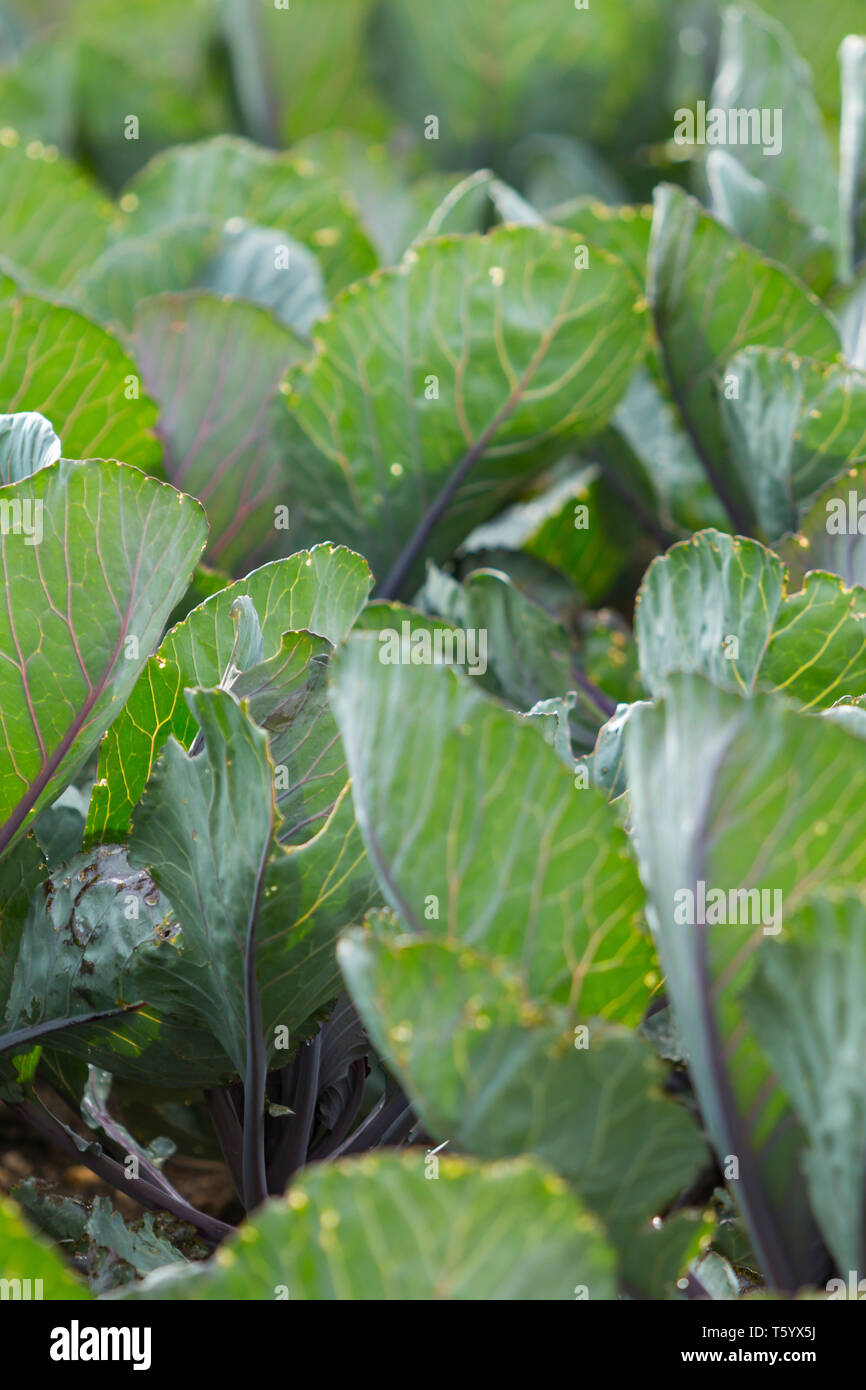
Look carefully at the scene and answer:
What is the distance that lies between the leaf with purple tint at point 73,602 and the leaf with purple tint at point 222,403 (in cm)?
31

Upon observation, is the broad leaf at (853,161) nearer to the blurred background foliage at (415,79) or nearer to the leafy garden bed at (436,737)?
the leafy garden bed at (436,737)

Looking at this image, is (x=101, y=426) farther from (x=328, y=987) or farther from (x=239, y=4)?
(x=239, y=4)

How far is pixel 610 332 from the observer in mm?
797

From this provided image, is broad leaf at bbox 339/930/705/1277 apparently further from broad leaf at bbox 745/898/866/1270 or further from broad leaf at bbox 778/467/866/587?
broad leaf at bbox 778/467/866/587

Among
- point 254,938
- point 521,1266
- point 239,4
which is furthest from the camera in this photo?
point 239,4

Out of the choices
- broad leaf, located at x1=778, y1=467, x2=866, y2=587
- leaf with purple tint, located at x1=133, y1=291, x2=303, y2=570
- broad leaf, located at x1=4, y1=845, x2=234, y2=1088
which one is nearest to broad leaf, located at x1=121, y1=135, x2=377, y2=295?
leaf with purple tint, located at x1=133, y1=291, x2=303, y2=570

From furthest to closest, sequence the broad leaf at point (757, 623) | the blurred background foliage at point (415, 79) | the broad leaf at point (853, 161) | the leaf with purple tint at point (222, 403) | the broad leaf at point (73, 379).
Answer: the blurred background foliage at point (415, 79) → the broad leaf at point (853, 161) → the leaf with purple tint at point (222, 403) → the broad leaf at point (73, 379) → the broad leaf at point (757, 623)

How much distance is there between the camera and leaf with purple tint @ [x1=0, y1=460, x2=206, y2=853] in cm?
55

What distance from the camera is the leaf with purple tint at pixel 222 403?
865 millimetres

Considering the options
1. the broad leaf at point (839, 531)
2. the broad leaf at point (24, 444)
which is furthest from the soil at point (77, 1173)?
the broad leaf at point (839, 531)

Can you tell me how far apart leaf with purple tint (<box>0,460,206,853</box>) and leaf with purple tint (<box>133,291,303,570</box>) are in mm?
310

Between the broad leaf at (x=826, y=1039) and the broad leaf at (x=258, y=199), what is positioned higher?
the broad leaf at (x=258, y=199)

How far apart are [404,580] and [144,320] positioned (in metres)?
0.25
